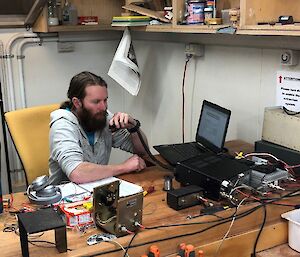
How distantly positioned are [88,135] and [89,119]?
98mm

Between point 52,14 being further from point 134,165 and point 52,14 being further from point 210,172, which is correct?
point 210,172

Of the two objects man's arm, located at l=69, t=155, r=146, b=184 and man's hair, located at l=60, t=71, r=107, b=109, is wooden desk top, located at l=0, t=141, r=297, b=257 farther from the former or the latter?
man's hair, located at l=60, t=71, r=107, b=109

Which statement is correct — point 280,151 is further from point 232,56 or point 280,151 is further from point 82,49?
point 82,49

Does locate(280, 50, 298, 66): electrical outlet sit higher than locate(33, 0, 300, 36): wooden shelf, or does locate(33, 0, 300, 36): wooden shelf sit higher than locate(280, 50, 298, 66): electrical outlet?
locate(33, 0, 300, 36): wooden shelf

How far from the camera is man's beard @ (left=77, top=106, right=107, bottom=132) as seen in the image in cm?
231

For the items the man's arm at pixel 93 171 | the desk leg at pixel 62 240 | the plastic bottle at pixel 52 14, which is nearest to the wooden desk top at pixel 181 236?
the desk leg at pixel 62 240

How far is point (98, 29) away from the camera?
3279 millimetres

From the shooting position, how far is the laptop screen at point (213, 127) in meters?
2.16

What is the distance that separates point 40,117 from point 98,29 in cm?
95

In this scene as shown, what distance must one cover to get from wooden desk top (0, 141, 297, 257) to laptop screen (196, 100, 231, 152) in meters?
0.59

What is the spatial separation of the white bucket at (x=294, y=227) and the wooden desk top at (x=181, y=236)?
0.03m

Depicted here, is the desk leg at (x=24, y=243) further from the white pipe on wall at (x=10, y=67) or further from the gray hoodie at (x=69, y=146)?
the white pipe on wall at (x=10, y=67)

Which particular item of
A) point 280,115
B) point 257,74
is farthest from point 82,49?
point 280,115

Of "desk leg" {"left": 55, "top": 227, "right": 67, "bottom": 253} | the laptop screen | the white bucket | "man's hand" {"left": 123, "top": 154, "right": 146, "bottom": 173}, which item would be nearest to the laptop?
the laptop screen
